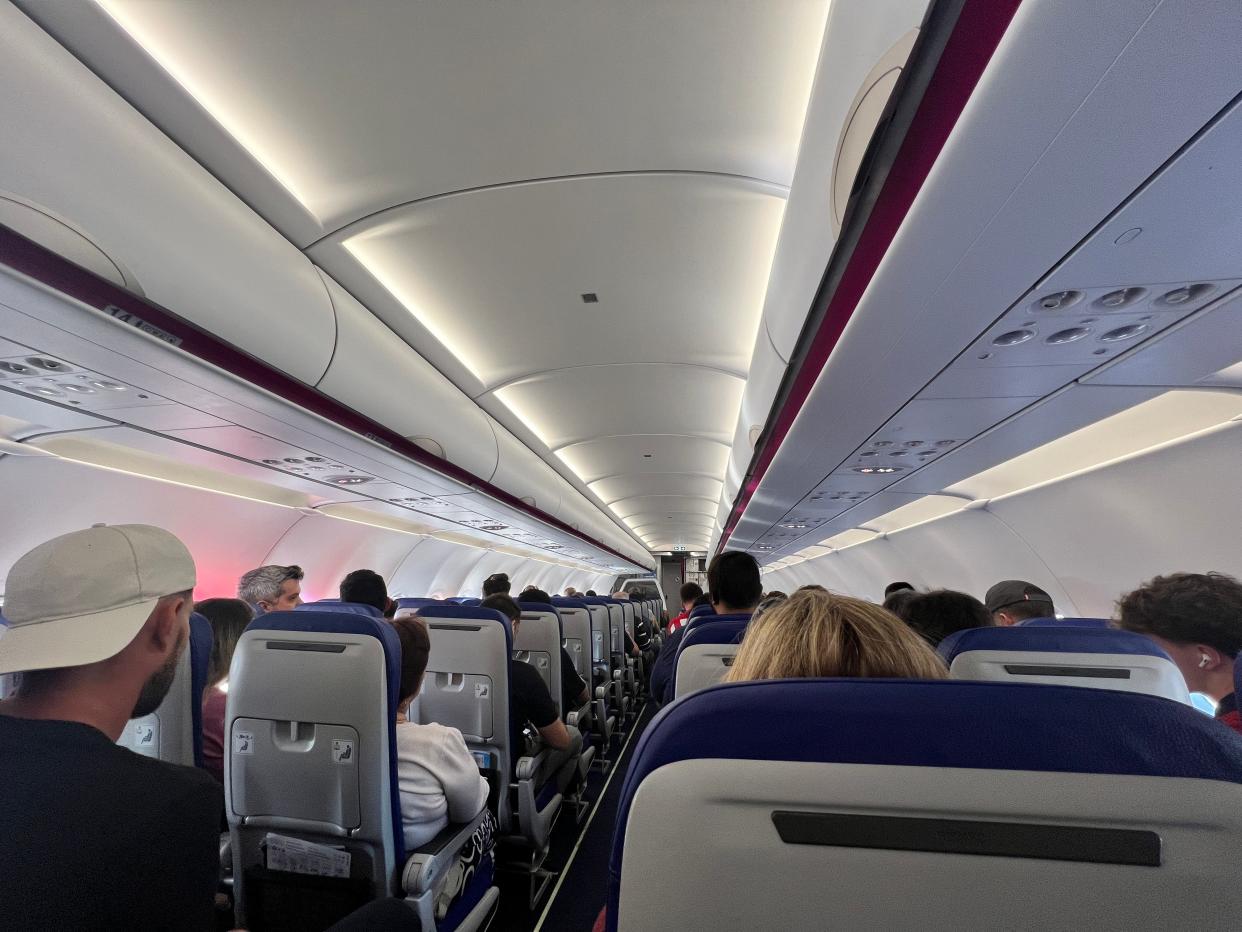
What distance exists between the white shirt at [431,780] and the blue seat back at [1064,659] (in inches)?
86.5

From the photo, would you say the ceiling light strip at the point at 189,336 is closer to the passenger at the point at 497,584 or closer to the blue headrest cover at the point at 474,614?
the blue headrest cover at the point at 474,614

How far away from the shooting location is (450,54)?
7.34 ft

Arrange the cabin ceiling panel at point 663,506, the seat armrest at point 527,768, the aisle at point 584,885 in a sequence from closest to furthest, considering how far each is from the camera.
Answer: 1. the aisle at point 584,885
2. the seat armrest at point 527,768
3. the cabin ceiling panel at point 663,506

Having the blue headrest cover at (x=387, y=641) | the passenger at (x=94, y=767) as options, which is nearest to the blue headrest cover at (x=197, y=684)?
the blue headrest cover at (x=387, y=641)

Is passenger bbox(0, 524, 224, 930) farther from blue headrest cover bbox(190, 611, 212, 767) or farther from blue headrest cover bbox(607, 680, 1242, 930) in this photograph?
blue headrest cover bbox(190, 611, 212, 767)

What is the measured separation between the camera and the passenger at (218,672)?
3.10m

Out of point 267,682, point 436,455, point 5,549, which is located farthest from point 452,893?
point 5,549

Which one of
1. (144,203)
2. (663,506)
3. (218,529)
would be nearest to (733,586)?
(144,203)

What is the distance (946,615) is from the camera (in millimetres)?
3268

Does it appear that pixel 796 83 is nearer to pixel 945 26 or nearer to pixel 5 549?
pixel 945 26

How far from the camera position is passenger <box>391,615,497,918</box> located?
2.59m

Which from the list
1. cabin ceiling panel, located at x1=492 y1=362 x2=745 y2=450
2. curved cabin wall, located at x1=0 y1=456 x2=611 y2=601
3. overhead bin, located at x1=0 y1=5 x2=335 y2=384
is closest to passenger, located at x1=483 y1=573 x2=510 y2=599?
cabin ceiling panel, located at x1=492 y1=362 x2=745 y2=450

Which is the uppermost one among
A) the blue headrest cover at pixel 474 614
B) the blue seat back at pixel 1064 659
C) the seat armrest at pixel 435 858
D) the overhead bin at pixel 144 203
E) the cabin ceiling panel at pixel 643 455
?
the cabin ceiling panel at pixel 643 455

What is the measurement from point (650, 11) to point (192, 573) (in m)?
2.46
